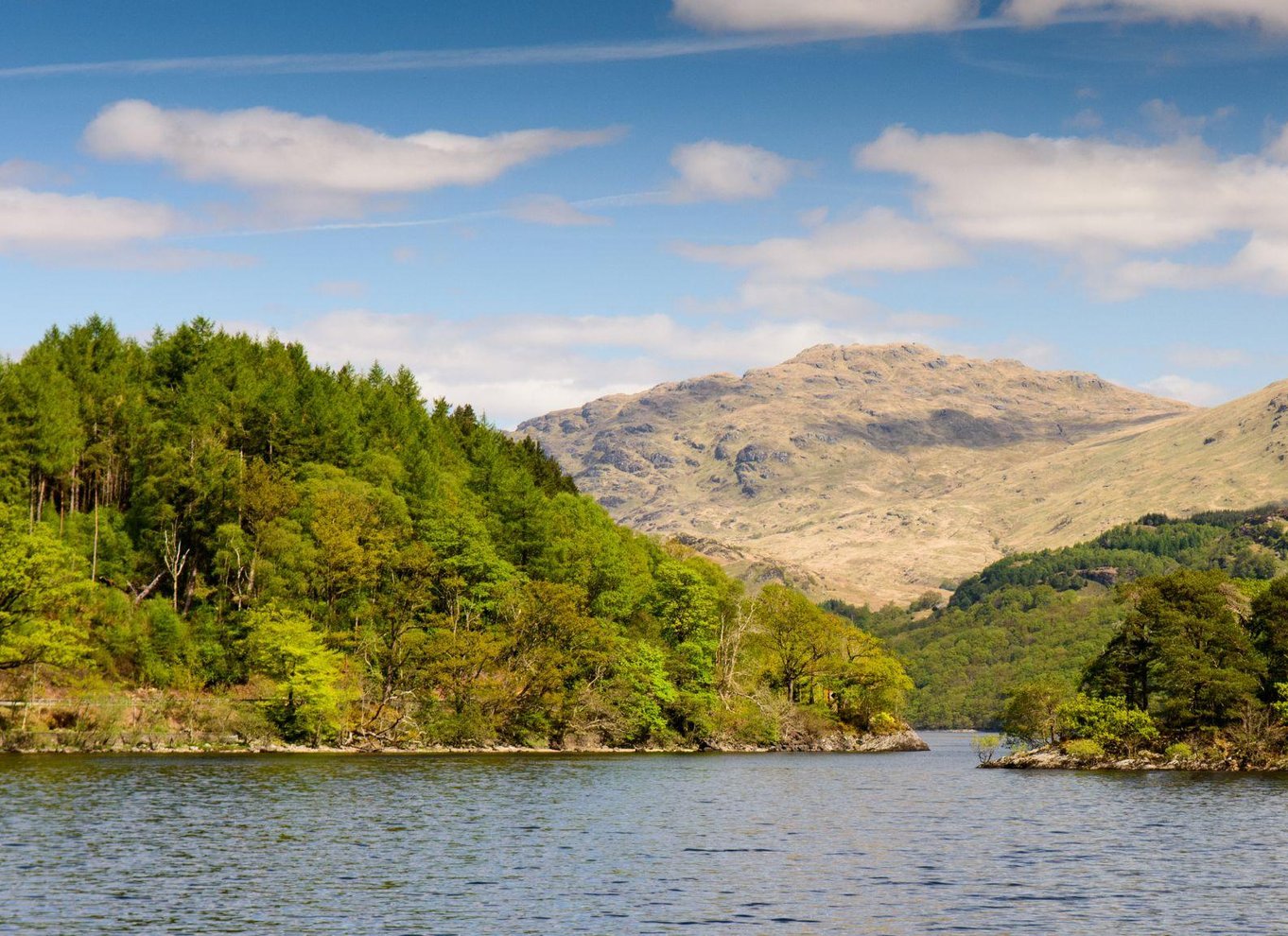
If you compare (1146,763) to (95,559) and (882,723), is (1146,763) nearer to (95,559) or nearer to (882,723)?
(882,723)

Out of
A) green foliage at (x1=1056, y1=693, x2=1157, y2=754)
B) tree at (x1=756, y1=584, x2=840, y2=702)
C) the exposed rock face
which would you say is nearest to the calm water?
green foliage at (x1=1056, y1=693, x2=1157, y2=754)

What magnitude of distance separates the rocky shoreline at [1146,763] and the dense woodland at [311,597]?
40481 mm

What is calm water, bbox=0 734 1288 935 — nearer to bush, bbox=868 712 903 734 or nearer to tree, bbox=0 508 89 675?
tree, bbox=0 508 89 675

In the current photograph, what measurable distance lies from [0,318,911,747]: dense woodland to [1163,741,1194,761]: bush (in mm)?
54218

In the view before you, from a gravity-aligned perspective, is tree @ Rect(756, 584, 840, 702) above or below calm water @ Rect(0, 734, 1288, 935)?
above

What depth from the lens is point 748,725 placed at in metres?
167

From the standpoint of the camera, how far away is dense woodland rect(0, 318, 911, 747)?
123500 mm

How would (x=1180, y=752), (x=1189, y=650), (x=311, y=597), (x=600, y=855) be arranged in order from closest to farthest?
1. (x=600, y=855)
2. (x=1189, y=650)
3. (x=1180, y=752)
4. (x=311, y=597)

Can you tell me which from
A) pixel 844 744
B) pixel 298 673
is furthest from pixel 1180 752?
pixel 298 673

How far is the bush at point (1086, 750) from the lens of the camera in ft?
423

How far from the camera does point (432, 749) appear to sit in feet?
444

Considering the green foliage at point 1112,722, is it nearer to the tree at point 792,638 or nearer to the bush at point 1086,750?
the bush at point 1086,750

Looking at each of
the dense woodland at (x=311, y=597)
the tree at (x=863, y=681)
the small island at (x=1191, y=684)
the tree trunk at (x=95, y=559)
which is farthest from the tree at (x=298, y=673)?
the tree at (x=863, y=681)

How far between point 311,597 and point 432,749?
828 inches
